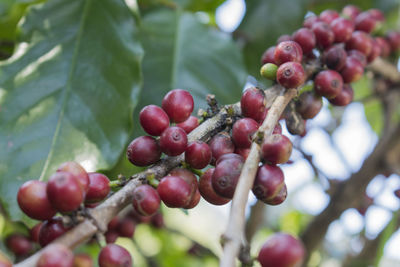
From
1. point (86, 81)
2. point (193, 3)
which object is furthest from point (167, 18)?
point (86, 81)

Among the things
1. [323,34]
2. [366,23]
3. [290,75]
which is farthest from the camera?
[366,23]

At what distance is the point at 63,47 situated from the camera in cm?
120

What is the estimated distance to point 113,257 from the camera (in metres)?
0.58

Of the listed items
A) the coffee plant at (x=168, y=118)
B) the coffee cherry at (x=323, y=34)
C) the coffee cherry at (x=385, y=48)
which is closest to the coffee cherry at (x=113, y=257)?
the coffee plant at (x=168, y=118)

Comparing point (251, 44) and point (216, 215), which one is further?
point (216, 215)

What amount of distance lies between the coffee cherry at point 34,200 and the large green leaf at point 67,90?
1.09ft

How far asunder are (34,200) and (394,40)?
1500 mm

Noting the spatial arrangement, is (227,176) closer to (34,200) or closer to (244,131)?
(244,131)

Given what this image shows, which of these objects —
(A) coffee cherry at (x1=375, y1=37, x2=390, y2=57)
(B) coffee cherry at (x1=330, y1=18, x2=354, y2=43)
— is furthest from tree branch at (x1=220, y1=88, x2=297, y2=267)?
(A) coffee cherry at (x1=375, y1=37, x2=390, y2=57)

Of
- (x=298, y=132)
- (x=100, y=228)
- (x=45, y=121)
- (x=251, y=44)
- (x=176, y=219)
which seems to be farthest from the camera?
(x=176, y=219)

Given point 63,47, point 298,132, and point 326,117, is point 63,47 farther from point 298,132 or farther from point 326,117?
point 326,117

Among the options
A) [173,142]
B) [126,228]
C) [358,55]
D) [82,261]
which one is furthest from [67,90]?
[358,55]

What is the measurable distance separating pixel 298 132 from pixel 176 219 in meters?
2.21

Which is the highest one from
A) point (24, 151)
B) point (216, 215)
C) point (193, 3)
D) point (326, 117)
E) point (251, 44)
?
point (24, 151)
